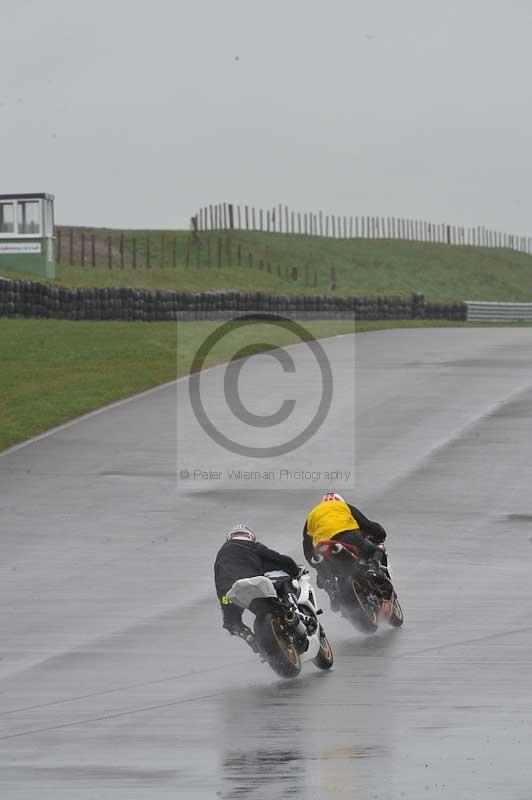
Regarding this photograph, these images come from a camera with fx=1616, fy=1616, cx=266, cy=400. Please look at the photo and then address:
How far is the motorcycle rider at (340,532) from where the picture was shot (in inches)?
540

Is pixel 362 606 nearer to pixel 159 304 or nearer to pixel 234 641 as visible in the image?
pixel 234 641

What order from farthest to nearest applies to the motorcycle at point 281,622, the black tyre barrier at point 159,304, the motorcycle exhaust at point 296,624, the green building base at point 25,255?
the green building base at point 25,255 → the black tyre barrier at point 159,304 → the motorcycle exhaust at point 296,624 → the motorcycle at point 281,622

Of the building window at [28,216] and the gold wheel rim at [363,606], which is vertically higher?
the building window at [28,216]

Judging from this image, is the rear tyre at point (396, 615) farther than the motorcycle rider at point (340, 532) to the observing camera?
Yes

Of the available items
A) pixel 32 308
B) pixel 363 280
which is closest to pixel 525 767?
pixel 32 308

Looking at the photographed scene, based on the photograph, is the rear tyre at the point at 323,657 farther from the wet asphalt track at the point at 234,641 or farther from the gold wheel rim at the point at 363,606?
the gold wheel rim at the point at 363,606

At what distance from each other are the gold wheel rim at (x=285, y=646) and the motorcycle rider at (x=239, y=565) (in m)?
0.24

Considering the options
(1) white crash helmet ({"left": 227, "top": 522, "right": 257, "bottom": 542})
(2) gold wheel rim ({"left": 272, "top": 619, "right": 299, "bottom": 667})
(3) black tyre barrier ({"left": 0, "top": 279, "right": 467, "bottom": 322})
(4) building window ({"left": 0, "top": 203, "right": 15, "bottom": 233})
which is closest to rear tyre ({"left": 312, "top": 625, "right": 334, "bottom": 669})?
(2) gold wheel rim ({"left": 272, "top": 619, "right": 299, "bottom": 667})

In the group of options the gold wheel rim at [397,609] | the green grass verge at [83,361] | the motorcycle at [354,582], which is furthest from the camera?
the green grass verge at [83,361]

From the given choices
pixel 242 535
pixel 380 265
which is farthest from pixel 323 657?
pixel 380 265

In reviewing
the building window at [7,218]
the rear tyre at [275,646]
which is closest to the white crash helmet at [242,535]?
the rear tyre at [275,646]

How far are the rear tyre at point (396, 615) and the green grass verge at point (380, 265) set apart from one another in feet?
229

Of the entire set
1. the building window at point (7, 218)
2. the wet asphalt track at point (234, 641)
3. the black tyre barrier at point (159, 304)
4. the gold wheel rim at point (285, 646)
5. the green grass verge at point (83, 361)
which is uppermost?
the building window at point (7, 218)

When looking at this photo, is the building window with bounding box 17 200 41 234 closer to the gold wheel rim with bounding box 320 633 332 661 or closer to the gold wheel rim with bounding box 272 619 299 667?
the gold wheel rim with bounding box 320 633 332 661
